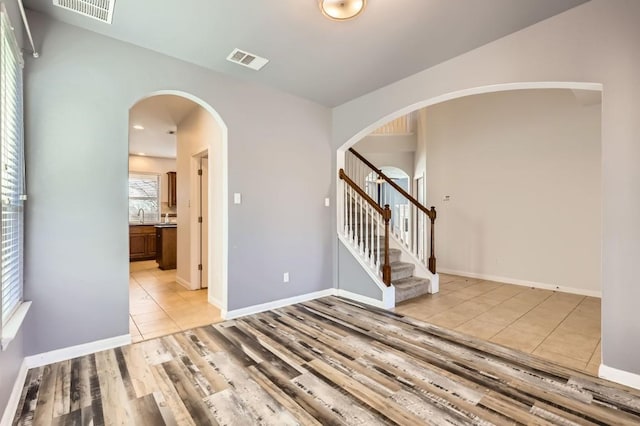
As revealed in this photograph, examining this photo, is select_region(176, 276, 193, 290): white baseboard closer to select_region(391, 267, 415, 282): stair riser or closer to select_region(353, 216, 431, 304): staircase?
select_region(353, 216, 431, 304): staircase

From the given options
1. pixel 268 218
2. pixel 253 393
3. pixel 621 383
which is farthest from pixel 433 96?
pixel 253 393

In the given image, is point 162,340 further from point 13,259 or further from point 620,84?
point 620,84

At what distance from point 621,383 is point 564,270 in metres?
2.95

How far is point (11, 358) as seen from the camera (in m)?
1.87

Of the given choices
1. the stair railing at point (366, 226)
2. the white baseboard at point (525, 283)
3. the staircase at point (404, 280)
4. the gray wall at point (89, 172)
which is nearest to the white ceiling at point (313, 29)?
the gray wall at point (89, 172)

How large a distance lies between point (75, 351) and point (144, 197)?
667 cm

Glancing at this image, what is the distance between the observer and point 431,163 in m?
6.19

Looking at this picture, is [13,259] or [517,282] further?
[517,282]

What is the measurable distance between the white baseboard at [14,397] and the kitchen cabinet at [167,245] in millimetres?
4029

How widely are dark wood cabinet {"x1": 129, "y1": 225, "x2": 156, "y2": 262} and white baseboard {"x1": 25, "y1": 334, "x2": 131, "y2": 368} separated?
5.50 meters

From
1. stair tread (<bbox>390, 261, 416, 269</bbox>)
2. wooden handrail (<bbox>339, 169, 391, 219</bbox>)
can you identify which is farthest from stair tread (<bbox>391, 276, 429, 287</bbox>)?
wooden handrail (<bbox>339, 169, 391, 219</bbox>)

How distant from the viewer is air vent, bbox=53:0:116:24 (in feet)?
7.29

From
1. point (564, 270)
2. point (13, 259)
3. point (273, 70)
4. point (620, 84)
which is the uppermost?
point (273, 70)

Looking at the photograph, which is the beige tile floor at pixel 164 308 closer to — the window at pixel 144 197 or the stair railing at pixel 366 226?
the stair railing at pixel 366 226
